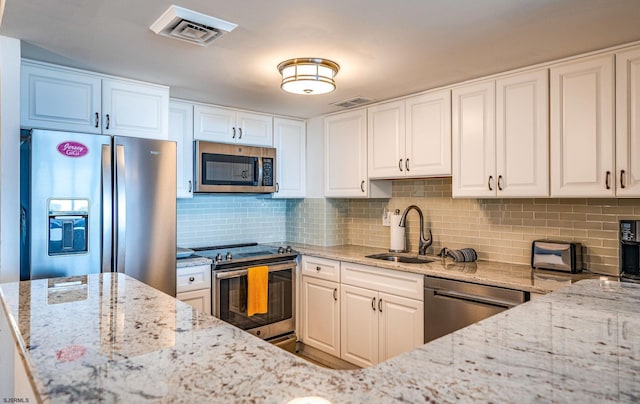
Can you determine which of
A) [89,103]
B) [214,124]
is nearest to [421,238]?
[214,124]

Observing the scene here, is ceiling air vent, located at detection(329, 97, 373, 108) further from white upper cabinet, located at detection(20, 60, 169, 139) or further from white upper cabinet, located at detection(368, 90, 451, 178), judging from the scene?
white upper cabinet, located at detection(20, 60, 169, 139)

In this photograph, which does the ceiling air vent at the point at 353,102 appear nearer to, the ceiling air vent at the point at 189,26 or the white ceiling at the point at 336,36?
the white ceiling at the point at 336,36

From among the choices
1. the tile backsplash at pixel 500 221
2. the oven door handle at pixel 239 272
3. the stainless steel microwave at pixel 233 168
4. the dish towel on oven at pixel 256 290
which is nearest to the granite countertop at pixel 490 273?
the tile backsplash at pixel 500 221

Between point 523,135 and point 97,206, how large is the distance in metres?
2.62

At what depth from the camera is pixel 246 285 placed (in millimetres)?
3297

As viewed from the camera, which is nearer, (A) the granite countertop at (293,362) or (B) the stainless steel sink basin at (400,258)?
(A) the granite countertop at (293,362)

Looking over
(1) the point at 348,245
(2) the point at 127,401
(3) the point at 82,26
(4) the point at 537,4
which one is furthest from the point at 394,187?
(2) the point at 127,401

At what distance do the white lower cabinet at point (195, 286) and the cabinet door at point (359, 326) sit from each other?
1.07m

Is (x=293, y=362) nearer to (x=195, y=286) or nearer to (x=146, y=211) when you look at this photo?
(x=146, y=211)

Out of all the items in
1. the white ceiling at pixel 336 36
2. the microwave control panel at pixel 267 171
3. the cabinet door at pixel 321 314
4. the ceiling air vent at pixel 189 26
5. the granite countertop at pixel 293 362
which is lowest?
the cabinet door at pixel 321 314

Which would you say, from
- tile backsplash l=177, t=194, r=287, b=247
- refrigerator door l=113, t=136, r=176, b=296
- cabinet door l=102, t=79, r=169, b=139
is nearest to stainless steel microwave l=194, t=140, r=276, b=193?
tile backsplash l=177, t=194, r=287, b=247

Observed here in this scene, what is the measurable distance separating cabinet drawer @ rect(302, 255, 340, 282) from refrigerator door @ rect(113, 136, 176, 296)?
1262mm

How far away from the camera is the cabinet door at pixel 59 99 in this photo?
2342mm

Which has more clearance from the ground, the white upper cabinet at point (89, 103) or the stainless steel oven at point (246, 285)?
the white upper cabinet at point (89, 103)
